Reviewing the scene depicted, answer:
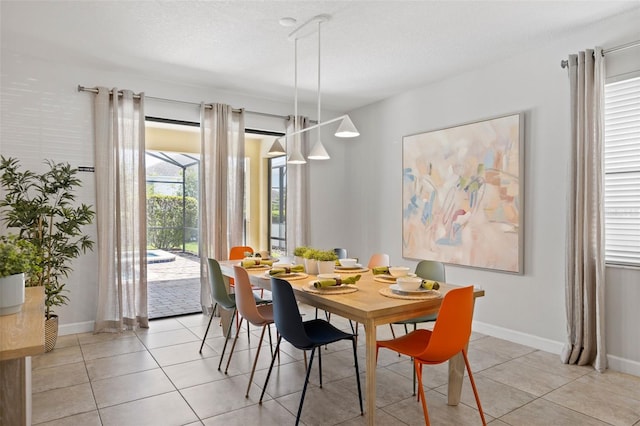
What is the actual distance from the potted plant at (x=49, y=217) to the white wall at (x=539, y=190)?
12.4 feet

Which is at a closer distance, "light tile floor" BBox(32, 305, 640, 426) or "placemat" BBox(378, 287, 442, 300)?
"placemat" BBox(378, 287, 442, 300)

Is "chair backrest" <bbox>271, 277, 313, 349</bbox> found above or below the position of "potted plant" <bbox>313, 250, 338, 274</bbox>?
below

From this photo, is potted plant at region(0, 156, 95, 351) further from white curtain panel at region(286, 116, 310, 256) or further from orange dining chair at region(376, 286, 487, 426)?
orange dining chair at region(376, 286, 487, 426)

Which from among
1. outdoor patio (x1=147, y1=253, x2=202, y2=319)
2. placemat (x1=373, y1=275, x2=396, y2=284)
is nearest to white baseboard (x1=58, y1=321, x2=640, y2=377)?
outdoor patio (x1=147, y1=253, x2=202, y2=319)

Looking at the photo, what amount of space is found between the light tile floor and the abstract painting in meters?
0.96

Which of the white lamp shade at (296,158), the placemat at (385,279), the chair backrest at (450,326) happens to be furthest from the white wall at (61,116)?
the chair backrest at (450,326)

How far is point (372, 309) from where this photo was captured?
2.04m

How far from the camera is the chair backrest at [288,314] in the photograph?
7.63 feet

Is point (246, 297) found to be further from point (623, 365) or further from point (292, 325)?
point (623, 365)

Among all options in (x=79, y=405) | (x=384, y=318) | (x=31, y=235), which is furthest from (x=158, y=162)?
(x=384, y=318)

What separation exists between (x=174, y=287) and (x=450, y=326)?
5.13 meters

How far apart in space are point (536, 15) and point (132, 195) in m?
4.02

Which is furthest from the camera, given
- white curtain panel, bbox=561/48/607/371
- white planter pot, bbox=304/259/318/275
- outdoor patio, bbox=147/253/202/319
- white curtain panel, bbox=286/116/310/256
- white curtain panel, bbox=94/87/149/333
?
white curtain panel, bbox=286/116/310/256

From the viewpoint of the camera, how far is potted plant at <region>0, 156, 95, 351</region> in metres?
3.52
